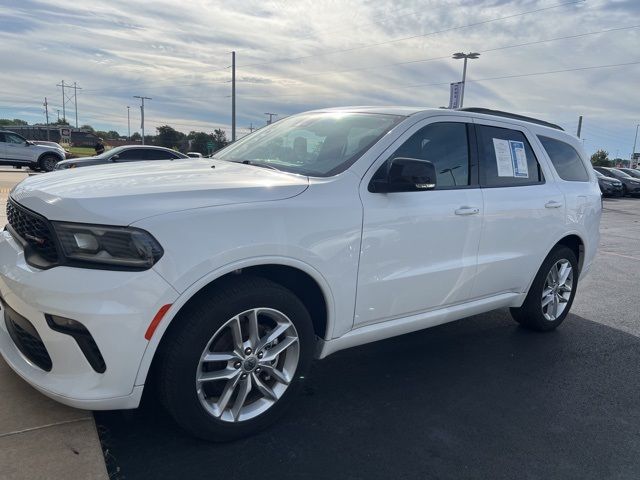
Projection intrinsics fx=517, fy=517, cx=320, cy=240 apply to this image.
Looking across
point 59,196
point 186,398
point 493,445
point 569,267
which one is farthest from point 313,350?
point 569,267

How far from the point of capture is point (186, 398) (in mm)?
2527

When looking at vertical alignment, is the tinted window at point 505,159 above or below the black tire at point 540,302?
above

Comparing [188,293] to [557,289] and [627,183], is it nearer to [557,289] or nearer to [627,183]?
[557,289]

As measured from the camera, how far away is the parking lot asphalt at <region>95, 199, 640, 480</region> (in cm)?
263

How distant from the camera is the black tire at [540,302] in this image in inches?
179

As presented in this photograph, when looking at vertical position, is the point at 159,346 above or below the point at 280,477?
above

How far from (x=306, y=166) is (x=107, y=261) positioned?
142 cm

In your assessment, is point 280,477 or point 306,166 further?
point 306,166

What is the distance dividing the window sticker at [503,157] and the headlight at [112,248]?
9.19 feet

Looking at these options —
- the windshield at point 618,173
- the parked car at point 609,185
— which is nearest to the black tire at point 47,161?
the parked car at point 609,185

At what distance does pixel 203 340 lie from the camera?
2.49 m

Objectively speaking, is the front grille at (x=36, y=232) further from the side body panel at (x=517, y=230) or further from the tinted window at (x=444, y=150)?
the side body panel at (x=517, y=230)

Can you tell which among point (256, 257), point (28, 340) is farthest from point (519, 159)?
point (28, 340)

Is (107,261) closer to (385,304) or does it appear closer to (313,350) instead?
(313,350)
